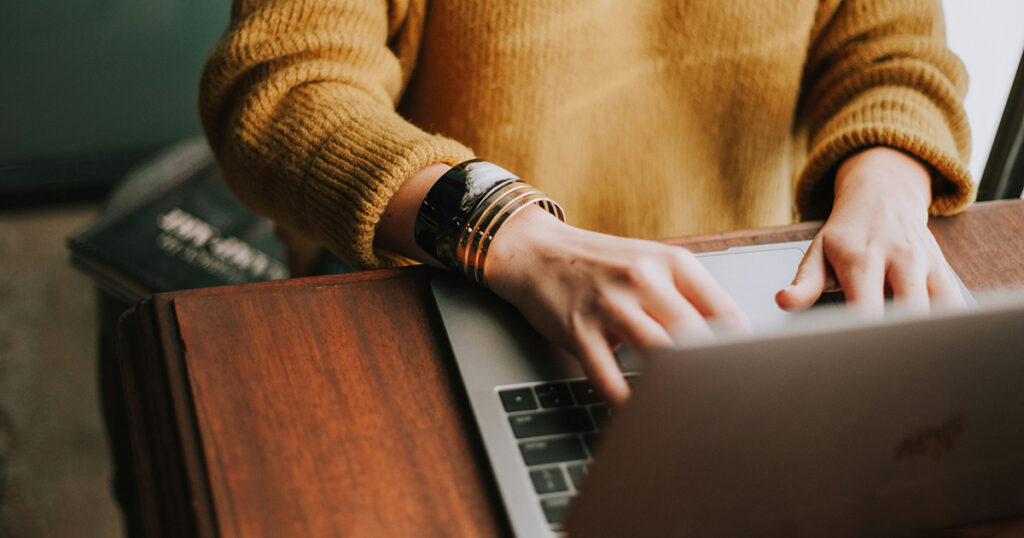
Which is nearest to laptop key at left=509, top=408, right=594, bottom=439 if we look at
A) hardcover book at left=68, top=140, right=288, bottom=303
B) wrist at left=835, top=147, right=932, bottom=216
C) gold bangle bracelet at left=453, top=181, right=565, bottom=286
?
gold bangle bracelet at left=453, top=181, right=565, bottom=286

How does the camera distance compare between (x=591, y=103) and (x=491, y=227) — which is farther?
(x=591, y=103)

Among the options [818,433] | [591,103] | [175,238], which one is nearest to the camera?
[818,433]

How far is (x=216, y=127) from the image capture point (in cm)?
68

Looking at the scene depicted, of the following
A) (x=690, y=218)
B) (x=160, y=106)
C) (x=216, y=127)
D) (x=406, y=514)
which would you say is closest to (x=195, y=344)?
(x=406, y=514)

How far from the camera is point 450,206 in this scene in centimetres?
50

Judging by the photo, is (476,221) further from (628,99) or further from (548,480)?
(628,99)

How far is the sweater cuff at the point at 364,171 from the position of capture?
521 millimetres

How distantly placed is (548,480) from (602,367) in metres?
0.07

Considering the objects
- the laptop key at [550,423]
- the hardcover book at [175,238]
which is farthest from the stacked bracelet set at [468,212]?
the hardcover book at [175,238]

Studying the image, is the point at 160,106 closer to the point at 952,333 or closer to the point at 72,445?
the point at 72,445

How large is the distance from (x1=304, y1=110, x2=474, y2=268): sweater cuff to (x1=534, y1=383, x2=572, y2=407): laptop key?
184 mm

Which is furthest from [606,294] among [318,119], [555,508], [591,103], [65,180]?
[65,180]

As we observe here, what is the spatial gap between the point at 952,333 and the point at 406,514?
250 mm

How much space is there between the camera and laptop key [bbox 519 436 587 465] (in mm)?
388
